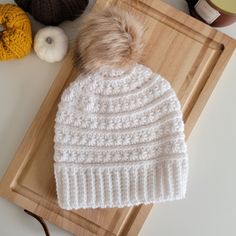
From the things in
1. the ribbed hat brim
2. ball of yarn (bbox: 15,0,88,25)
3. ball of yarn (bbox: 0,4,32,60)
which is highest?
ball of yarn (bbox: 15,0,88,25)

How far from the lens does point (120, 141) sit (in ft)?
2.14

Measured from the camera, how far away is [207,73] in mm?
688

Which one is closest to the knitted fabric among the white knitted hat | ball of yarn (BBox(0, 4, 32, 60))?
the white knitted hat

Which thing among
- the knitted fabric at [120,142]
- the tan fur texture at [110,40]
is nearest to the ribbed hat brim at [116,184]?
the knitted fabric at [120,142]

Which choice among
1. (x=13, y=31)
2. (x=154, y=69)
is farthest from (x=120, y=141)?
(x=13, y=31)

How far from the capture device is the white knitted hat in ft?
2.11

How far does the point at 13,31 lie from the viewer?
0.64 metres

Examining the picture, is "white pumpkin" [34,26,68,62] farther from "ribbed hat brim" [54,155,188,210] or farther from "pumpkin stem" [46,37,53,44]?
"ribbed hat brim" [54,155,188,210]

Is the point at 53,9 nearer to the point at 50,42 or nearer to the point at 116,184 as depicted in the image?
the point at 50,42

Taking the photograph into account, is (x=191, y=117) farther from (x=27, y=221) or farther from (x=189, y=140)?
(x=27, y=221)

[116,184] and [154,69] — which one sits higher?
[154,69]

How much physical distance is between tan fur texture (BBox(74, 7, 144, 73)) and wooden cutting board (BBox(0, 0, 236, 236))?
0.07 meters

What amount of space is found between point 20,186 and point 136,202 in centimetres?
20

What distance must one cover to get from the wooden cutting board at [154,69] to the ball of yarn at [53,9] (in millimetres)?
40
